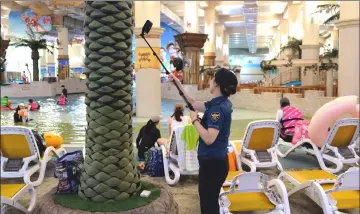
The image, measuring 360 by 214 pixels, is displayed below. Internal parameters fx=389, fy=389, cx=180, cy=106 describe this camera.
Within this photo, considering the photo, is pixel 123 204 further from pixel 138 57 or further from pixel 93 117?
pixel 138 57

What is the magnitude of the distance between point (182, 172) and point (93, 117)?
78.9 inches

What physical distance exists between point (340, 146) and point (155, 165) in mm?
2247

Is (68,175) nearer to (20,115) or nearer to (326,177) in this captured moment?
(20,115)

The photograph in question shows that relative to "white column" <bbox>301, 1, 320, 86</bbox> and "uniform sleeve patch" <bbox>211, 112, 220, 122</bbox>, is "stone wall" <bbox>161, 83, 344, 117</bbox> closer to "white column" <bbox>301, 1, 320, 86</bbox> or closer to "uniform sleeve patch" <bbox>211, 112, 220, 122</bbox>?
"white column" <bbox>301, 1, 320, 86</bbox>

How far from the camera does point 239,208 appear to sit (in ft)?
8.83

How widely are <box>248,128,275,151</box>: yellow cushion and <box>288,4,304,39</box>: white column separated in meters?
14.1

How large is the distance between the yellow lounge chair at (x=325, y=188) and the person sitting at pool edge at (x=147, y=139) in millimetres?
1841

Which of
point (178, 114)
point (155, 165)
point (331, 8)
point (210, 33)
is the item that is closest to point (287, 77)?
point (210, 33)

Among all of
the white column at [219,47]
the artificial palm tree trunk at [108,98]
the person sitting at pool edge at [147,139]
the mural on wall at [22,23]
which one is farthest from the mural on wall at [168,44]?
the artificial palm tree trunk at [108,98]

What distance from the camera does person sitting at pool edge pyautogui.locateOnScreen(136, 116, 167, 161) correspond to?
191 inches

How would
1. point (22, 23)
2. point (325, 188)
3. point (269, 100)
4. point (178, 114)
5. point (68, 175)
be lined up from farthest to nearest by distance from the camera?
point (269, 100) → point (178, 114) → point (325, 188) → point (68, 175) → point (22, 23)

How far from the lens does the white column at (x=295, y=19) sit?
1773cm

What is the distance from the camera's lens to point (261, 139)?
4.45 metres

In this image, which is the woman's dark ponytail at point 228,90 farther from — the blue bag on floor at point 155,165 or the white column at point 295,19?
the white column at point 295,19
